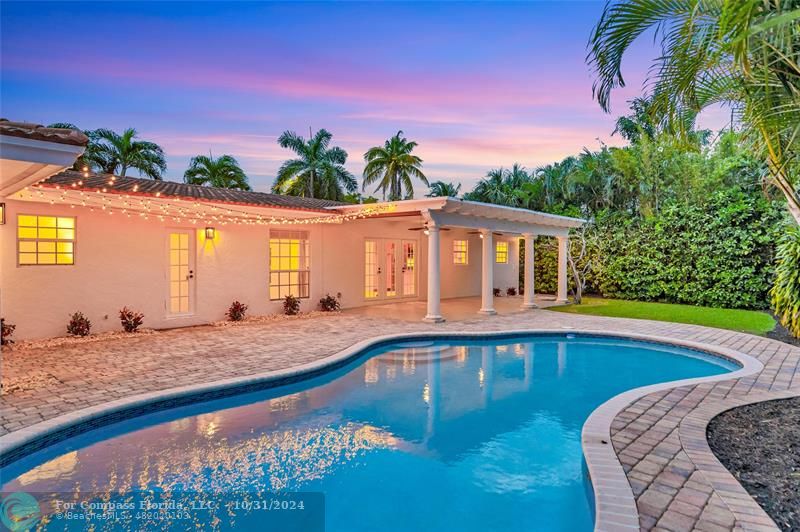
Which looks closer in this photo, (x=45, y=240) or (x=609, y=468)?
(x=609, y=468)

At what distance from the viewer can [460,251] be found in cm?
1895

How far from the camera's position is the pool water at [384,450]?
3.91 m

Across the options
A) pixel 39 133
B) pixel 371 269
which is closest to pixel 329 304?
pixel 371 269

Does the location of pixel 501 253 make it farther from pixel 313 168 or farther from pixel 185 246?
pixel 185 246

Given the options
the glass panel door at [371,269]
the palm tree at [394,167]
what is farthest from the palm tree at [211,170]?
the glass panel door at [371,269]

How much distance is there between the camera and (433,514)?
3789mm

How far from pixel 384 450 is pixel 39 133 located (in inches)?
183

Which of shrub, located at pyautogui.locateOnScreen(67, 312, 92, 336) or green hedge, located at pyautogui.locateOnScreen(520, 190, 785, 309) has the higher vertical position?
green hedge, located at pyautogui.locateOnScreen(520, 190, 785, 309)

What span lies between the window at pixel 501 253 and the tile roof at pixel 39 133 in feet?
57.3

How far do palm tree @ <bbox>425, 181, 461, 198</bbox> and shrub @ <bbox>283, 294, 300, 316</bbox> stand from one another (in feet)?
62.2

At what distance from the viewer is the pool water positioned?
391 cm

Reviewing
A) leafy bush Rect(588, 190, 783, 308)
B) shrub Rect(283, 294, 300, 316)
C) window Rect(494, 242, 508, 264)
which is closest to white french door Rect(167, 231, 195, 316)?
shrub Rect(283, 294, 300, 316)

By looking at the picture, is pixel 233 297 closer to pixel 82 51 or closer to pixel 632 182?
pixel 82 51

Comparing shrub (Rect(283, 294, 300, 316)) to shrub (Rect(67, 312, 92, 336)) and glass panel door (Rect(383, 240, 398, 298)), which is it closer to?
glass panel door (Rect(383, 240, 398, 298))
